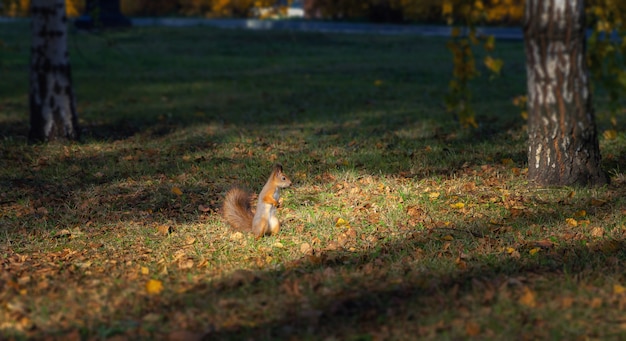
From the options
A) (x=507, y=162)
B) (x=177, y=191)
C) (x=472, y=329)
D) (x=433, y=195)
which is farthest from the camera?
(x=507, y=162)

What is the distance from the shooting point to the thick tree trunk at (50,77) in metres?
10.4

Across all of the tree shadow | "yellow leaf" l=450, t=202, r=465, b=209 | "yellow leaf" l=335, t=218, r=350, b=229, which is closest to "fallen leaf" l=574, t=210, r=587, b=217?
the tree shadow

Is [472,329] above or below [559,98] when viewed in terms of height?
below

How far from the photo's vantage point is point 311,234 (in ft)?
21.5

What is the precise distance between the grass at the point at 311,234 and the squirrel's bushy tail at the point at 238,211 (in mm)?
138

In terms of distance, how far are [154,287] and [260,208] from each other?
1.28 meters

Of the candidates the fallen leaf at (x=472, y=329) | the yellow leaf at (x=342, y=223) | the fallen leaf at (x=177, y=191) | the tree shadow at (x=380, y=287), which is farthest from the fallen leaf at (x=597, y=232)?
the fallen leaf at (x=177, y=191)

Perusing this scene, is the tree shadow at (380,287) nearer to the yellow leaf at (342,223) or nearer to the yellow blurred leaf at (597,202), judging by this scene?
the yellow leaf at (342,223)

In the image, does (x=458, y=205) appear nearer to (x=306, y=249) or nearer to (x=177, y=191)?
(x=306, y=249)

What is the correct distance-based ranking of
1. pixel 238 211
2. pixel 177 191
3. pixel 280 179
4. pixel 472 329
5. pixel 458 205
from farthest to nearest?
pixel 177 191, pixel 458 205, pixel 238 211, pixel 280 179, pixel 472 329

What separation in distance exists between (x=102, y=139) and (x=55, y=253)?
524 centimetres

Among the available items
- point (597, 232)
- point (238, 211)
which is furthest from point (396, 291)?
point (597, 232)

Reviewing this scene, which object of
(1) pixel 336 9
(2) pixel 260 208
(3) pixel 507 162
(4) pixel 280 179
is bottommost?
(3) pixel 507 162

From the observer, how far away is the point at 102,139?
11.3 m
